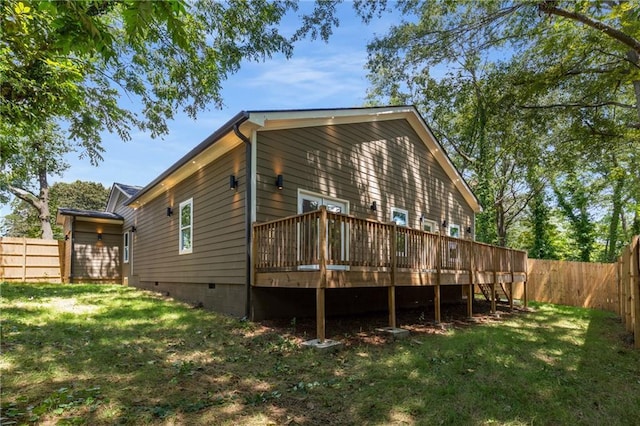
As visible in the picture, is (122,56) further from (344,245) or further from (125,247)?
(125,247)

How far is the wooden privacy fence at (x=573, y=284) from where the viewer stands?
42.3 feet

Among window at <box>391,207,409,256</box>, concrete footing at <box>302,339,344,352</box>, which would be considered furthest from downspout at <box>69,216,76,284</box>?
concrete footing at <box>302,339,344,352</box>

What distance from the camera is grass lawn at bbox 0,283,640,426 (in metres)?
3.52

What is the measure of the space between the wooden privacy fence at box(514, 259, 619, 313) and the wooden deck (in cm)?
765

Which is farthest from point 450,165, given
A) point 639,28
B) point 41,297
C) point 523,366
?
point 41,297

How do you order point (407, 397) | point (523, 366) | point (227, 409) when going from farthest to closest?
1. point (523, 366)
2. point (407, 397)
3. point (227, 409)

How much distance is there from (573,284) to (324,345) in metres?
12.4

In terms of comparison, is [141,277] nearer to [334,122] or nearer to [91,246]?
[91,246]

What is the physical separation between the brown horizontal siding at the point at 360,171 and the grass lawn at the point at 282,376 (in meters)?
2.99

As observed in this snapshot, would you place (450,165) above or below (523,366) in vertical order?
above

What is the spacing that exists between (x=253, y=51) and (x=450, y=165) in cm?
850

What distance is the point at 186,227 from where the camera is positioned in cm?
1021

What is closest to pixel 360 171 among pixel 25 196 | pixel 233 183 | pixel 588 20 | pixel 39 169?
pixel 233 183

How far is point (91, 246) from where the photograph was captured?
1666 centimetres
